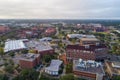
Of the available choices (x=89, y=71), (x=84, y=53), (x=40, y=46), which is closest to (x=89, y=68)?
(x=89, y=71)

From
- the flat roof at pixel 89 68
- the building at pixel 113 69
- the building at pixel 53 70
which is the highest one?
the flat roof at pixel 89 68

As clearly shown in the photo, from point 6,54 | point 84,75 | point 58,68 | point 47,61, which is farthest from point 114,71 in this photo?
point 6,54

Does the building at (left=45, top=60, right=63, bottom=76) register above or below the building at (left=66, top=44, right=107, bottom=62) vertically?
below

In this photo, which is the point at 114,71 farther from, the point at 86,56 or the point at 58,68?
the point at 58,68

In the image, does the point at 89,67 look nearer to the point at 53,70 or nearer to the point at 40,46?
the point at 53,70

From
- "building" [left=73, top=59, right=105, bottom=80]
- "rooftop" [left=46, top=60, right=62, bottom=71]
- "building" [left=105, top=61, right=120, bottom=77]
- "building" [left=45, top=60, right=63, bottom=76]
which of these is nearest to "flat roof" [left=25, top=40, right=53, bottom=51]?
"rooftop" [left=46, top=60, right=62, bottom=71]

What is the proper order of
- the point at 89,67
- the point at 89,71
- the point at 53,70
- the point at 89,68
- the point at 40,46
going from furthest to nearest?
the point at 40,46 → the point at 53,70 → the point at 89,67 → the point at 89,68 → the point at 89,71

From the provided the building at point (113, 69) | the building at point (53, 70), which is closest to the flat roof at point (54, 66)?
the building at point (53, 70)

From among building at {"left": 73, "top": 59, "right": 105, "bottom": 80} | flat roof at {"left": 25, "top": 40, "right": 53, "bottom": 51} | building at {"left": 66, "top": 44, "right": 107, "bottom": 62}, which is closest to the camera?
building at {"left": 73, "top": 59, "right": 105, "bottom": 80}

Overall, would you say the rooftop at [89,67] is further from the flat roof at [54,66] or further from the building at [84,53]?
the building at [84,53]

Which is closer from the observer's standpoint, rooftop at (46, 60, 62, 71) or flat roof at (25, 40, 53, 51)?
rooftop at (46, 60, 62, 71)

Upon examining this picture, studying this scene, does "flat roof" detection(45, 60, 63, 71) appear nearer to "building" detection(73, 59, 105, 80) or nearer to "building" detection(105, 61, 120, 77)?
"building" detection(73, 59, 105, 80)

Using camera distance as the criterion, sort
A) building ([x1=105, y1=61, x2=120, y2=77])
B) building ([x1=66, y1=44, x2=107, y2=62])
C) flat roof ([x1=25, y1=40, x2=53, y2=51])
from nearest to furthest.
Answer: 1. building ([x1=105, y1=61, x2=120, y2=77])
2. building ([x1=66, y1=44, x2=107, y2=62])
3. flat roof ([x1=25, y1=40, x2=53, y2=51])
